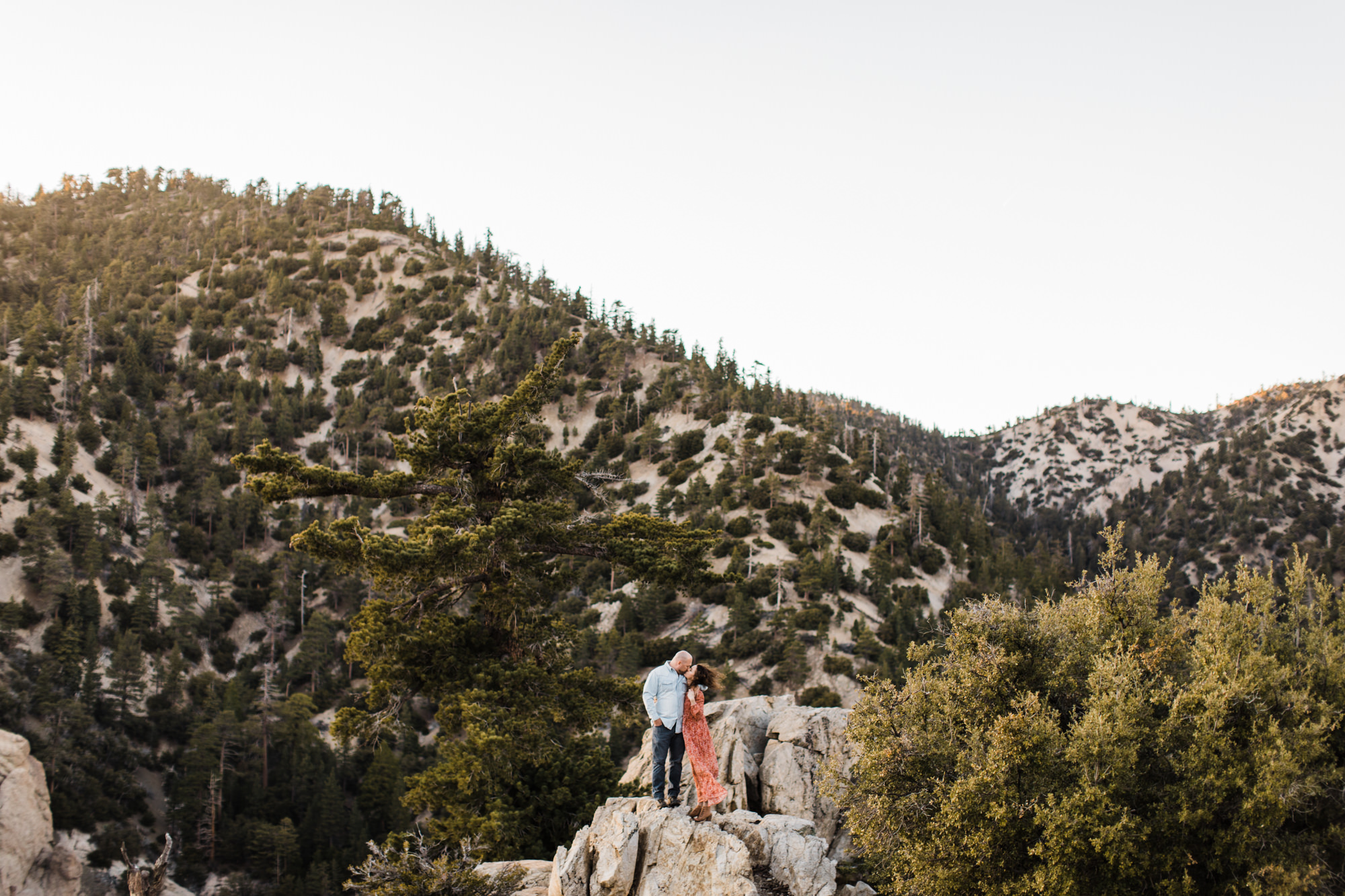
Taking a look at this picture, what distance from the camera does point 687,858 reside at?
11477 mm

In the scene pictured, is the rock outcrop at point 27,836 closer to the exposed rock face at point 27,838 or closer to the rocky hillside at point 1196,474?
the exposed rock face at point 27,838

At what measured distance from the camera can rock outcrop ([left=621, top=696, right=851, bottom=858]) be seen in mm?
16312

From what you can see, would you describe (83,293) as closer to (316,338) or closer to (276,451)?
(316,338)

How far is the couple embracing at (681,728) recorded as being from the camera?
11531 mm

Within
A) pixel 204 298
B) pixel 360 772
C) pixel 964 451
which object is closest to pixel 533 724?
pixel 360 772

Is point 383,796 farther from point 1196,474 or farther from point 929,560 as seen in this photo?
point 1196,474

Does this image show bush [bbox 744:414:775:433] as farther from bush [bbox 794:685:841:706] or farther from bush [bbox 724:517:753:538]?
bush [bbox 794:685:841:706]

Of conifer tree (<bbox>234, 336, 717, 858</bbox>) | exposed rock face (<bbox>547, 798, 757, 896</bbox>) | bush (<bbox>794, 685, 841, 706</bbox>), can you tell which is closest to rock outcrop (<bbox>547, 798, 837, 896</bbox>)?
exposed rock face (<bbox>547, 798, 757, 896</bbox>)

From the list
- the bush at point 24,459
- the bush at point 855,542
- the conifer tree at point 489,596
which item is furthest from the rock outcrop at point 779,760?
the bush at point 24,459

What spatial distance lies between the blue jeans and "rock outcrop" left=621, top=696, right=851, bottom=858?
303 cm

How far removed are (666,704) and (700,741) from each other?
3.42ft

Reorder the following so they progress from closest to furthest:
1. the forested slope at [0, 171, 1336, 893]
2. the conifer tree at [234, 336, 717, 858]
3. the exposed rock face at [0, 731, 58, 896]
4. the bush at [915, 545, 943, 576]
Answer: the conifer tree at [234, 336, 717, 858], the exposed rock face at [0, 731, 58, 896], the forested slope at [0, 171, 1336, 893], the bush at [915, 545, 943, 576]

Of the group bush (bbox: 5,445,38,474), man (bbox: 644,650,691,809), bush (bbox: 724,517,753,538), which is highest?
bush (bbox: 5,445,38,474)

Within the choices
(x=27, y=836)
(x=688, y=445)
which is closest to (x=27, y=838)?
(x=27, y=836)
